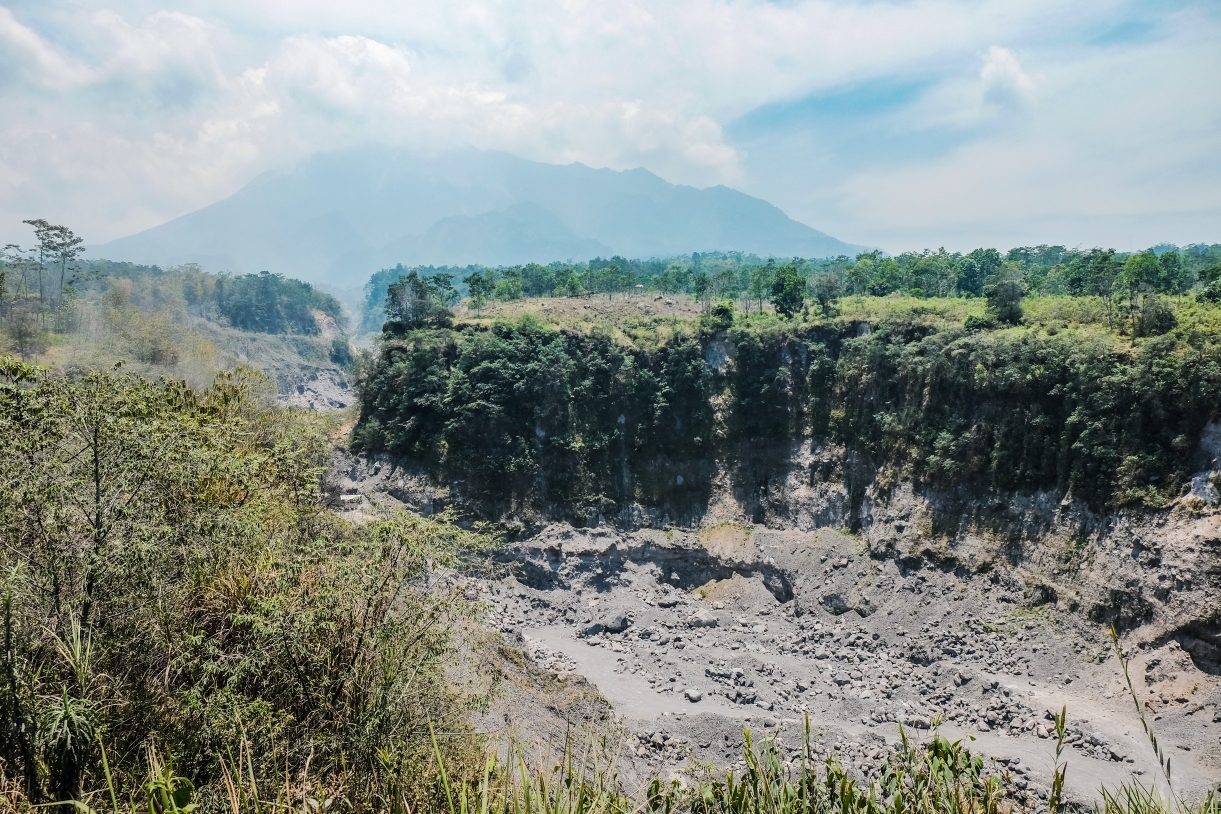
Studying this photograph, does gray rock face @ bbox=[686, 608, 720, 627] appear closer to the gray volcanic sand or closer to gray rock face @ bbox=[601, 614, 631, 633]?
the gray volcanic sand

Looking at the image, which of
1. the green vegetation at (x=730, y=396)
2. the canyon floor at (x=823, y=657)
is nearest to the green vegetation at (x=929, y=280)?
the green vegetation at (x=730, y=396)

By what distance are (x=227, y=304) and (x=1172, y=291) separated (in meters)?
105

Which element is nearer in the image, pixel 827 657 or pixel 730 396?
pixel 827 657

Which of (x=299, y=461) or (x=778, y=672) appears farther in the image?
(x=778, y=672)

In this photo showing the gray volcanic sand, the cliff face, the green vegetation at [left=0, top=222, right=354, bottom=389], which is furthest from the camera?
the green vegetation at [left=0, top=222, right=354, bottom=389]

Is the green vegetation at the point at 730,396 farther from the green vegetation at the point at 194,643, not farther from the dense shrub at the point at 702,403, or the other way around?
the green vegetation at the point at 194,643

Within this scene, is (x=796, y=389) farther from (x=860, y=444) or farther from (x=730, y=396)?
(x=860, y=444)

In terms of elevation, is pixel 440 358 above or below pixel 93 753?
above

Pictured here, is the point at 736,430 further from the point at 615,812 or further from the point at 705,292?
the point at 615,812

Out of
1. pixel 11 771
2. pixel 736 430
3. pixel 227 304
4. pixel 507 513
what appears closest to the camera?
pixel 11 771

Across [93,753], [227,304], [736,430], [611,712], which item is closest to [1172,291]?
[736,430]

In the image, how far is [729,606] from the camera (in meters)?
33.9

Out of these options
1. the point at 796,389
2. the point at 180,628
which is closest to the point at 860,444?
the point at 796,389

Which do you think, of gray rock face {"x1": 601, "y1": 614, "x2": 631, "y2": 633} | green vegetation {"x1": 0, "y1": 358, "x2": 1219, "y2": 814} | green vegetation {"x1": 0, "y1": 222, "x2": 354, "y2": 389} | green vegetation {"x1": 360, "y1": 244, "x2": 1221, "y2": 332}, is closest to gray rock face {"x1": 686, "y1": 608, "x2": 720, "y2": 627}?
gray rock face {"x1": 601, "y1": 614, "x2": 631, "y2": 633}
